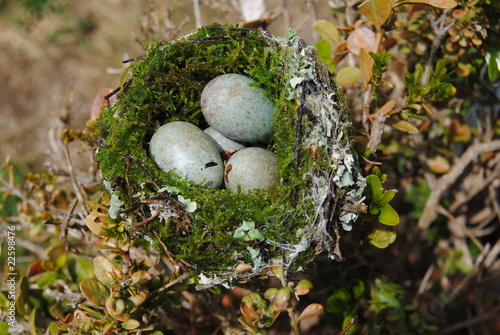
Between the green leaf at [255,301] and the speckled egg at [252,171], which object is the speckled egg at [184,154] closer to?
the speckled egg at [252,171]

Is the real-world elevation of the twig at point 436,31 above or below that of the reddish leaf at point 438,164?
above

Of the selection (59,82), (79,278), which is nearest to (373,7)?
(79,278)

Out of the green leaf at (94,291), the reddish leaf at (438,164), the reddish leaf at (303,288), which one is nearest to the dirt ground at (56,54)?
the reddish leaf at (438,164)

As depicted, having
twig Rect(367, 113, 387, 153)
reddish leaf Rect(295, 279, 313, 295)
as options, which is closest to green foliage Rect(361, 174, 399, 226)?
twig Rect(367, 113, 387, 153)

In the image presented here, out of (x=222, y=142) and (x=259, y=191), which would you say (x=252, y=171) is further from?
(x=222, y=142)

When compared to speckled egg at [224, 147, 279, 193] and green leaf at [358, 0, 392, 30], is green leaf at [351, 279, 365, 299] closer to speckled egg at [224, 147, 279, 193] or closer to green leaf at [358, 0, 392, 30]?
speckled egg at [224, 147, 279, 193]
